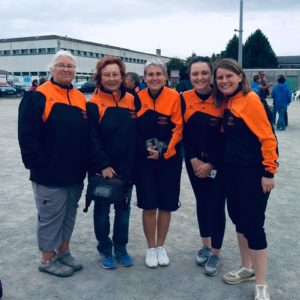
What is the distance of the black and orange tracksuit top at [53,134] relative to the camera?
3168 mm

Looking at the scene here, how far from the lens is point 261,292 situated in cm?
310

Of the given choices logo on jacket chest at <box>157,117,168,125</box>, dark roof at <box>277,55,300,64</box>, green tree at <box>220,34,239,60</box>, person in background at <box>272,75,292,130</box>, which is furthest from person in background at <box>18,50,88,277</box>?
dark roof at <box>277,55,300,64</box>

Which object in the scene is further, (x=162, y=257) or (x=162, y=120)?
(x=162, y=257)

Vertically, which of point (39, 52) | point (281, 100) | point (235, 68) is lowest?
point (281, 100)

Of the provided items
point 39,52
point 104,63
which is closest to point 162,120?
point 104,63

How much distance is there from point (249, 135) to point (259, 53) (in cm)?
5148

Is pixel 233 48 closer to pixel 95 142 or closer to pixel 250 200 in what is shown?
pixel 95 142

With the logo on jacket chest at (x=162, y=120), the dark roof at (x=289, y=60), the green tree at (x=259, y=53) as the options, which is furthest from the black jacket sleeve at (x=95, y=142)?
the dark roof at (x=289, y=60)

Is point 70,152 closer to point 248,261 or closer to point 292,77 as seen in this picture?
point 248,261

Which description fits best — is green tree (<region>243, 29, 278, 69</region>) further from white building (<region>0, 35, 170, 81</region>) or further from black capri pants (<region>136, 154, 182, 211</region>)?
black capri pants (<region>136, 154, 182, 211</region>)

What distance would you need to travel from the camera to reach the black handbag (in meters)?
3.42

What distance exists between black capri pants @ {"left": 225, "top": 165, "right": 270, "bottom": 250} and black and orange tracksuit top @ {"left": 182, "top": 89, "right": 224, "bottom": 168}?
1.15 feet

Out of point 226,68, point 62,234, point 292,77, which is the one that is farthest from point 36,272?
point 292,77

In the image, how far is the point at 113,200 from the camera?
3434 millimetres
